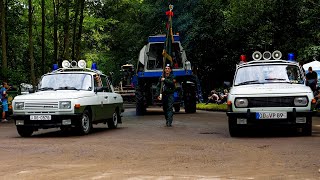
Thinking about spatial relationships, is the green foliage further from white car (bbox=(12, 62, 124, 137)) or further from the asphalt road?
the asphalt road

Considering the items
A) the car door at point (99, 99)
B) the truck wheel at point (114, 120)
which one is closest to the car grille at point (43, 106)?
the car door at point (99, 99)

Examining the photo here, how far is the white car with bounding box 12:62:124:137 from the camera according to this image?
46.6ft

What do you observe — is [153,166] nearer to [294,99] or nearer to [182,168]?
[182,168]

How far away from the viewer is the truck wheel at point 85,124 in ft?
48.1

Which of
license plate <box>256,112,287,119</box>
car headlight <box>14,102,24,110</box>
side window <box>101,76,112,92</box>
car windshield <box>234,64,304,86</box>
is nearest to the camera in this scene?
license plate <box>256,112,287,119</box>

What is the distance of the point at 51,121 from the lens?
1423 centimetres

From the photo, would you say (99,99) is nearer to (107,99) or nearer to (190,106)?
(107,99)

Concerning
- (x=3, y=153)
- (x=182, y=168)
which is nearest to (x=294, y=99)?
(x=182, y=168)

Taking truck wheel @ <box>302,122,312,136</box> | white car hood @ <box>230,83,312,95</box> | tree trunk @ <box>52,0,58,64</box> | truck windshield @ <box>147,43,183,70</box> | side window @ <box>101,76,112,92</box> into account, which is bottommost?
truck wheel @ <box>302,122,312,136</box>

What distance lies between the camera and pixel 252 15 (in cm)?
3394

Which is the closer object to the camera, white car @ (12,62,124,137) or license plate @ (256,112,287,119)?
license plate @ (256,112,287,119)

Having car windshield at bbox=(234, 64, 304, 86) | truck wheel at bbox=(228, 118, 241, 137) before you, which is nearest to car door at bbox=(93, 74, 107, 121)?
car windshield at bbox=(234, 64, 304, 86)

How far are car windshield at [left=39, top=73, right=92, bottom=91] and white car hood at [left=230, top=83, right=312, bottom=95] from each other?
4.41 metres

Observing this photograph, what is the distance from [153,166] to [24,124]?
6711 mm
